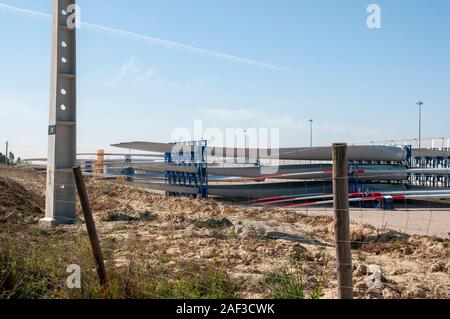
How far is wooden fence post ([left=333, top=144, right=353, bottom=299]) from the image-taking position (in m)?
4.08

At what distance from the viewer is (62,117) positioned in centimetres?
1127

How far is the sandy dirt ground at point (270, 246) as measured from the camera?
6.13 meters

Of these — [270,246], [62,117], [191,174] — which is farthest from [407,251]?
[191,174]

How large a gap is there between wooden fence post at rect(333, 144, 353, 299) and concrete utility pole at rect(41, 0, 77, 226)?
26.6 feet

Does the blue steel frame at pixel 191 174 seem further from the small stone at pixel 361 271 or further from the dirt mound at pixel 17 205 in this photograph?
the small stone at pixel 361 271

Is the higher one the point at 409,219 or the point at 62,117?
the point at 62,117

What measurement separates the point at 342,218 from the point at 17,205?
10.5 metres

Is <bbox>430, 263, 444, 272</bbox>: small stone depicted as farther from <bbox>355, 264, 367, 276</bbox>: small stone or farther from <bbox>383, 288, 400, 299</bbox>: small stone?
<bbox>383, 288, 400, 299</bbox>: small stone

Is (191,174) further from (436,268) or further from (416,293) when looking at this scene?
(416,293)

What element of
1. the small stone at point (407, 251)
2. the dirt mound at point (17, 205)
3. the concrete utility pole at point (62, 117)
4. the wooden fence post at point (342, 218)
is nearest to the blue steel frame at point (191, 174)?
the dirt mound at point (17, 205)

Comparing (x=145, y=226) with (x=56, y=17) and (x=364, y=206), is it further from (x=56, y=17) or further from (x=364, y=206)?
(x=364, y=206)
